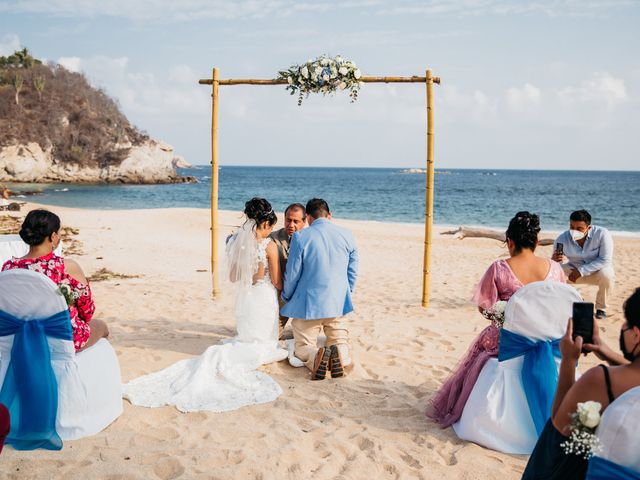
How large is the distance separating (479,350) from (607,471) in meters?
2.12

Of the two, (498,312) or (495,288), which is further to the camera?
(495,288)

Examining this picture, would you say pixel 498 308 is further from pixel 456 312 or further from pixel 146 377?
pixel 456 312

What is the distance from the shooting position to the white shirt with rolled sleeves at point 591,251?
8.25 m

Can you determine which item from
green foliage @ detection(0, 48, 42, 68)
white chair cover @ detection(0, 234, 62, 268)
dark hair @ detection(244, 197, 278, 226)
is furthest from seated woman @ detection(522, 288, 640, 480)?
green foliage @ detection(0, 48, 42, 68)

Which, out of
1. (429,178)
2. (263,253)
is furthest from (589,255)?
(263,253)

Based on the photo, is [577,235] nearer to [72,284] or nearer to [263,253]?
[263,253]

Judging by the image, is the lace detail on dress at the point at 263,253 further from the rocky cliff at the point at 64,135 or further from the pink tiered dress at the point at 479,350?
the rocky cliff at the point at 64,135

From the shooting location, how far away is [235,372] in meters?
5.29

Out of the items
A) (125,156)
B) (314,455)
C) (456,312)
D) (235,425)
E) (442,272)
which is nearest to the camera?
(314,455)

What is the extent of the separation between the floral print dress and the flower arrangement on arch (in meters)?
4.47

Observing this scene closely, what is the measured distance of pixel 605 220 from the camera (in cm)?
3500

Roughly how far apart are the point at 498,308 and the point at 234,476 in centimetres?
219

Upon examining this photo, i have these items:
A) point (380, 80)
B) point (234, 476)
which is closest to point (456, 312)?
point (380, 80)

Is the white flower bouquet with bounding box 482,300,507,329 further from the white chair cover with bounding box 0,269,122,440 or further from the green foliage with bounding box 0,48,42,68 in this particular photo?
the green foliage with bounding box 0,48,42,68
